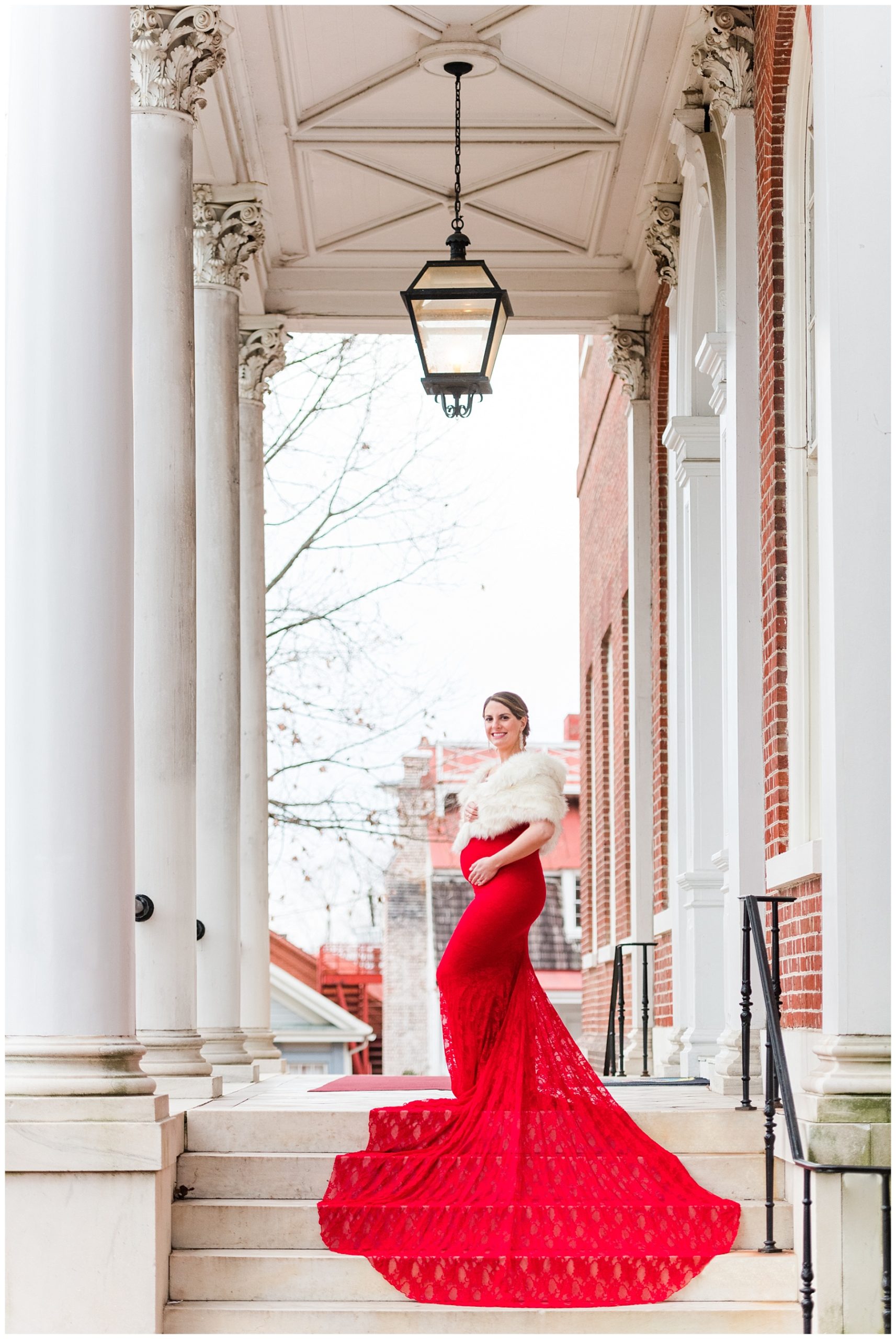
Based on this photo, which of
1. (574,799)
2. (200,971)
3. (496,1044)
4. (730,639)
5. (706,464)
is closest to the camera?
(496,1044)

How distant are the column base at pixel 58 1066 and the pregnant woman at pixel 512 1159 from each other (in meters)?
1.25

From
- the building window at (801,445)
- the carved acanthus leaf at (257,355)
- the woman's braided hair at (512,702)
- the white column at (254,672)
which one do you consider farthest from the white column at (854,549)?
the carved acanthus leaf at (257,355)

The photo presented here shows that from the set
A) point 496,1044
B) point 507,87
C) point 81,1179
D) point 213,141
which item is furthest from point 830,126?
point 213,141

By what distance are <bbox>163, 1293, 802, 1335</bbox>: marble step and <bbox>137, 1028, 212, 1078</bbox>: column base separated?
2161 mm

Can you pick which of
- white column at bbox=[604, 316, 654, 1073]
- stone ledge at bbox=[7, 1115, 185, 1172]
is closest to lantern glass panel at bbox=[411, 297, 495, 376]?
stone ledge at bbox=[7, 1115, 185, 1172]

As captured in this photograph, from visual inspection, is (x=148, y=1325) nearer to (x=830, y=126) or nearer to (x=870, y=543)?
(x=870, y=543)

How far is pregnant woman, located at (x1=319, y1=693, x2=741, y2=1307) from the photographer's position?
6574 mm

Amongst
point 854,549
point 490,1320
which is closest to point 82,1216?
point 490,1320

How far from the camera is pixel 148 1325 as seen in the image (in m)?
6.33

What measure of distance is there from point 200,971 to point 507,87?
21.1 ft

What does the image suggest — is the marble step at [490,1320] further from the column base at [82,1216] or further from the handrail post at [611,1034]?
the handrail post at [611,1034]

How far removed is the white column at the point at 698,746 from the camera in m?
12.0

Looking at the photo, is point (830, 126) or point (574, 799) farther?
point (574, 799)

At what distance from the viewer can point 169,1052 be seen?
28.5 ft
